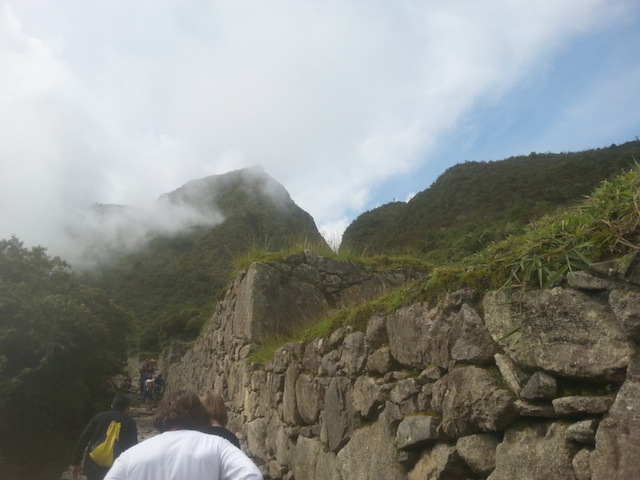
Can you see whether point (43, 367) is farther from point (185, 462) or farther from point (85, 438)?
point (185, 462)

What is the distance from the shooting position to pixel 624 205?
2654 mm

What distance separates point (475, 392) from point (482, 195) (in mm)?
26996

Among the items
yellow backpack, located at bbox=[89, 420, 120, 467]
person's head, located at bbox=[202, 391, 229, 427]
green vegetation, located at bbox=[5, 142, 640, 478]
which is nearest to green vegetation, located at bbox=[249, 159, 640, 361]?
green vegetation, located at bbox=[5, 142, 640, 478]

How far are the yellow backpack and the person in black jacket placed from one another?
0.05 metres

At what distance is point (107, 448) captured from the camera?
4766mm

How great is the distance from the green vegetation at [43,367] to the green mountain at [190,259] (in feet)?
17.8

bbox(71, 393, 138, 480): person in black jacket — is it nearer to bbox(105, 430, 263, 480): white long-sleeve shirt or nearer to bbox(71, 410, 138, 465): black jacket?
bbox(71, 410, 138, 465): black jacket

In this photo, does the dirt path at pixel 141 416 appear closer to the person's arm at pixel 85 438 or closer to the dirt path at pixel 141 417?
the dirt path at pixel 141 417

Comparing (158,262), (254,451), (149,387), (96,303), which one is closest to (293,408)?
(254,451)

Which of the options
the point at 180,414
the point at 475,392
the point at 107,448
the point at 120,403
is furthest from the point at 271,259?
the point at 180,414

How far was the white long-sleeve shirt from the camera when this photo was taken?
236 centimetres

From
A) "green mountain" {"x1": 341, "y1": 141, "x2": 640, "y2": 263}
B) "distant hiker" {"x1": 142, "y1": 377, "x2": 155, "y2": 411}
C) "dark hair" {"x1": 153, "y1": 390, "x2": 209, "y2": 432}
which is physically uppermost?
"green mountain" {"x1": 341, "y1": 141, "x2": 640, "y2": 263}

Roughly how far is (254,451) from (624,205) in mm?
5308

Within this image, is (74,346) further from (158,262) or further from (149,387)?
(158,262)
